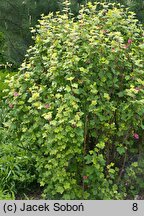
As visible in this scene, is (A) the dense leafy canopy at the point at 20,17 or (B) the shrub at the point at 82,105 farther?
(A) the dense leafy canopy at the point at 20,17

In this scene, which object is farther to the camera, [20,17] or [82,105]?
[20,17]

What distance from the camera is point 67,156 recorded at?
13.1ft

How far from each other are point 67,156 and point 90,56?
78 cm

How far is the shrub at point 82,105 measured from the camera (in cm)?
398

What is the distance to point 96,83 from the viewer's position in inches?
162

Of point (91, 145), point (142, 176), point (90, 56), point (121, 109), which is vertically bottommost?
point (142, 176)

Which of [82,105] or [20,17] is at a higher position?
[82,105]

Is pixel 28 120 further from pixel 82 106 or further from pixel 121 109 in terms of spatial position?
pixel 121 109

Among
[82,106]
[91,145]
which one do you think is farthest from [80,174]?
[82,106]

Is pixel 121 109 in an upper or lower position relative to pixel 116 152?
upper

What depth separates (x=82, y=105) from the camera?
413 cm

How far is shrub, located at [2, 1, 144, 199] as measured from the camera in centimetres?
398

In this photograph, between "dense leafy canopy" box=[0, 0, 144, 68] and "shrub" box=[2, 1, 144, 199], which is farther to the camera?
"dense leafy canopy" box=[0, 0, 144, 68]

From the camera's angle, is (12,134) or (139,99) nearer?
(139,99)
